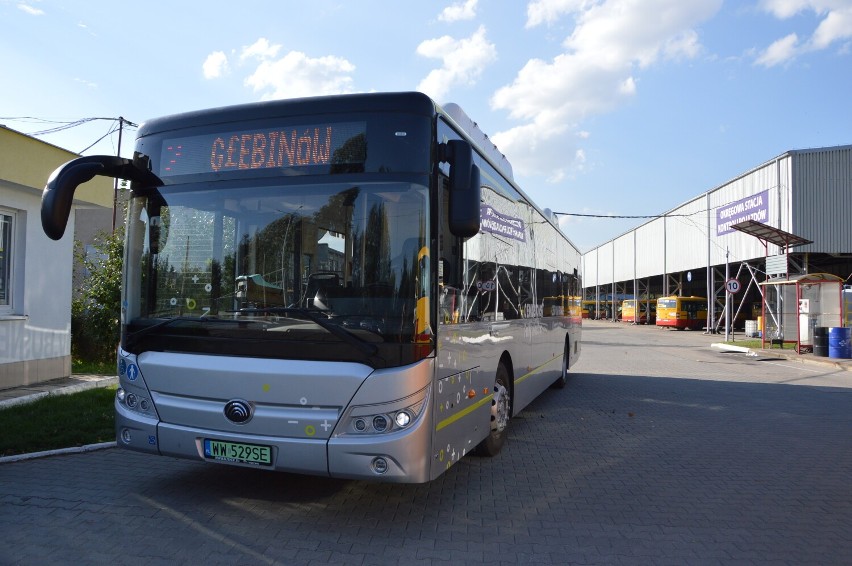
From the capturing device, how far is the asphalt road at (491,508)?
13.3 ft

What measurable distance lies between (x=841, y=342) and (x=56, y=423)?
2024 cm

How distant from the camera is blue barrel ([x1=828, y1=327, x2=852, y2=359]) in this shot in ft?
61.5

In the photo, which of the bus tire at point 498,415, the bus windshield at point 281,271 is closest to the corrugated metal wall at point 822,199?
the bus tire at point 498,415


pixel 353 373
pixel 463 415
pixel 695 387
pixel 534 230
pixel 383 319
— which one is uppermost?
pixel 534 230

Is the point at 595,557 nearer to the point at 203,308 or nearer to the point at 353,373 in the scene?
the point at 353,373

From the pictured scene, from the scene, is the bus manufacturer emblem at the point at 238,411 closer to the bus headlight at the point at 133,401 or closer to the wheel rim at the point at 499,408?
the bus headlight at the point at 133,401

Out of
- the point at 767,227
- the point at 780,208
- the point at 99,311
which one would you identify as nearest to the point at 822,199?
the point at 780,208

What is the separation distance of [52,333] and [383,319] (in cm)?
853

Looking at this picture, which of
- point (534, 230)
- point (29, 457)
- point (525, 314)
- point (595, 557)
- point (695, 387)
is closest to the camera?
point (595, 557)

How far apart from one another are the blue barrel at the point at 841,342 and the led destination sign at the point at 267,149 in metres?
19.5

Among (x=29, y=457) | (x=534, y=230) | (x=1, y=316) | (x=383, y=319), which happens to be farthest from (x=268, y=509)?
(x=1, y=316)

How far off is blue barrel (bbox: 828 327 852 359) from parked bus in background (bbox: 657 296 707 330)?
77.8ft

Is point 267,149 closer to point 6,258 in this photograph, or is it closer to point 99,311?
point 6,258

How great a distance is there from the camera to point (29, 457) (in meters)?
6.05
